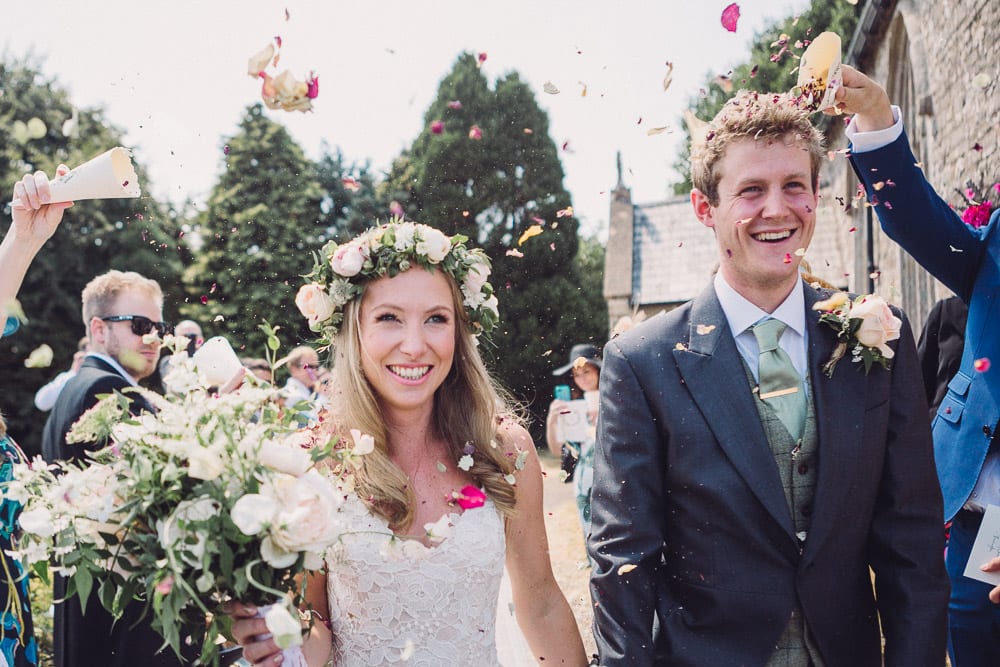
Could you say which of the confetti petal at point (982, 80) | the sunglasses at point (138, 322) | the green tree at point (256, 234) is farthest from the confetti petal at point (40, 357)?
the green tree at point (256, 234)

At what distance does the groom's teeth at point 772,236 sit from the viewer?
8.10 ft

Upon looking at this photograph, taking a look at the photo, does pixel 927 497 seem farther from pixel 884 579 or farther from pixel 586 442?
pixel 586 442

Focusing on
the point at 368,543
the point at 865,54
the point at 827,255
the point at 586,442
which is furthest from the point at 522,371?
the point at 368,543

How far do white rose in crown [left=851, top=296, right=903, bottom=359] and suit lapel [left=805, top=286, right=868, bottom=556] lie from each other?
0.08 meters

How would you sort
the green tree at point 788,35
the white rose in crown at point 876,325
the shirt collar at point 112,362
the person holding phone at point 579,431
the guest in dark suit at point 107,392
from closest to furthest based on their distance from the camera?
the white rose in crown at point 876,325 → the guest in dark suit at point 107,392 → the shirt collar at point 112,362 → the person holding phone at point 579,431 → the green tree at point 788,35

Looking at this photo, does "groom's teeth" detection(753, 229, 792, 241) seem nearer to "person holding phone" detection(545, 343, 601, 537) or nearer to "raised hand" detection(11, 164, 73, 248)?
"raised hand" detection(11, 164, 73, 248)

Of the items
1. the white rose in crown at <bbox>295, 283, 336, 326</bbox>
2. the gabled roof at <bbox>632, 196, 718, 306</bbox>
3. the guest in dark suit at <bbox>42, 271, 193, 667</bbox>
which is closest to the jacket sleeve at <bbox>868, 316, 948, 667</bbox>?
the white rose in crown at <bbox>295, 283, 336, 326</bbox>

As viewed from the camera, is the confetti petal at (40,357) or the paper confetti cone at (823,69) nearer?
the confetti petal at (40,357)

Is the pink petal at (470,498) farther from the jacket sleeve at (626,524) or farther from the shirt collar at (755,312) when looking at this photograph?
the shirt collar at (755,312)

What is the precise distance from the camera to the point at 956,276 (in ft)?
10.2

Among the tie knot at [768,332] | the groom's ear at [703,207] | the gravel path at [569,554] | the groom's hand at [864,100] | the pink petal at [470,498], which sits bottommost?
the gravel path at [569,554]

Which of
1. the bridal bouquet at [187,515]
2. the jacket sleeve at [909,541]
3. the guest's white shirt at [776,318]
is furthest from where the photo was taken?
the guest's white shirt at [776,318]

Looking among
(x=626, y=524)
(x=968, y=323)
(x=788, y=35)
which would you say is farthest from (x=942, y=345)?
(x=788, y=35)

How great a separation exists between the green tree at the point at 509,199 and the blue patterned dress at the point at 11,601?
16.7 metres
